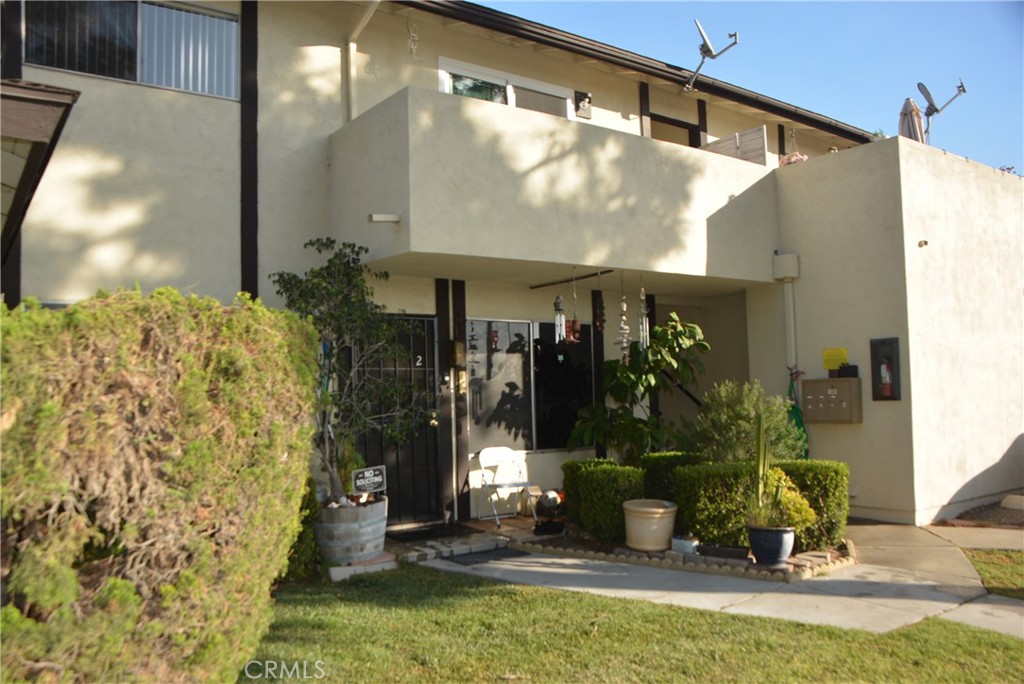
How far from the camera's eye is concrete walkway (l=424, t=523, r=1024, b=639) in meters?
→ 5.82

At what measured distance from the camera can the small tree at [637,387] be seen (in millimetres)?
10430

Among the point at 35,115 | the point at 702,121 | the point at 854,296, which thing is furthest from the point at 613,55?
the point at 35,115

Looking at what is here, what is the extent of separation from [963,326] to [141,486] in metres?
10.7

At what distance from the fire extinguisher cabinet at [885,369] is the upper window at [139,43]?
8.32 meters

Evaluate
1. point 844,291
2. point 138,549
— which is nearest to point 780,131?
point 844,291

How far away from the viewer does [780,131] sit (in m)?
14.5

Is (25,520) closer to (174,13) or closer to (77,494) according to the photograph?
(77,494)

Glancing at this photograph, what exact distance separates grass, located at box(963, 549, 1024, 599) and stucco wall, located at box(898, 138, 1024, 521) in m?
1.70

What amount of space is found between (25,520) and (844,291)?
9910 mm

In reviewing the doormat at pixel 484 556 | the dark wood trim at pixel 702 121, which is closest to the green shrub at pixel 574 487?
the doormat at pixel 484 556

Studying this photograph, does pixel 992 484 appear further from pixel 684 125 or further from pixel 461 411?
pixel 461 411

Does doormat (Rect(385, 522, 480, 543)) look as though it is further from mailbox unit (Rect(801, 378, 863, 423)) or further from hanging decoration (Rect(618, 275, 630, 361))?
mailbox unit (Rect(801, 378, 863, 423))

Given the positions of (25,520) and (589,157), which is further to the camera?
(589,157)

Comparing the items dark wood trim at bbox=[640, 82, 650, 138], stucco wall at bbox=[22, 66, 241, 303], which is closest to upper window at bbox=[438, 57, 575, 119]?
dark wood trim at bbox=[640, 82, 650, 138]
